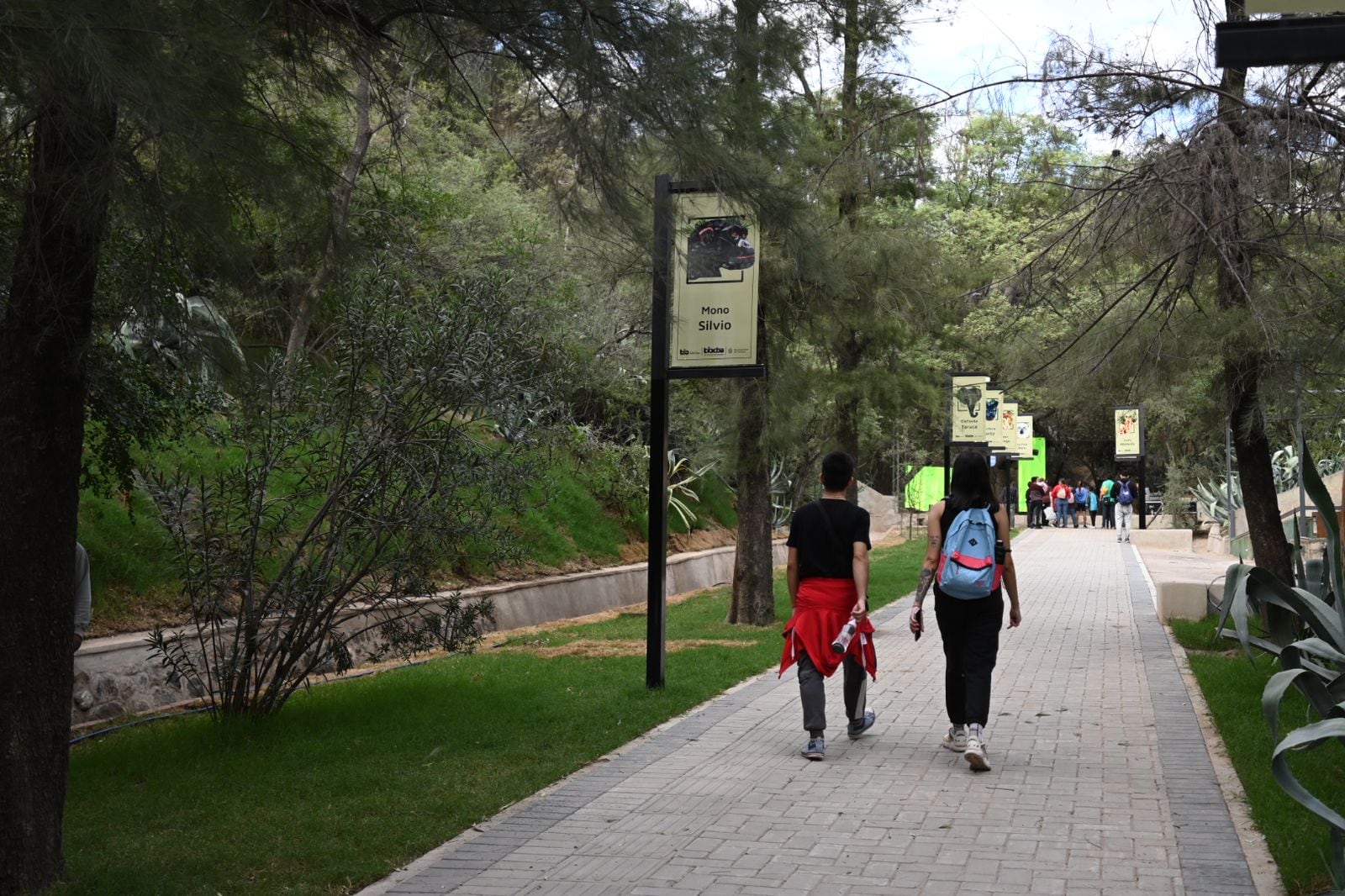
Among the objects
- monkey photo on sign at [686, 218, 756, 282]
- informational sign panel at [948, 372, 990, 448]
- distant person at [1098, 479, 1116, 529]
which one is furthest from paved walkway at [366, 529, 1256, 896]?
distant person at [1098, 479, 1116, 529]

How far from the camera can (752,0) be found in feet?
20.0

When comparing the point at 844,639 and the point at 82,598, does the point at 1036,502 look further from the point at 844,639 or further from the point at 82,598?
the point at 82,598

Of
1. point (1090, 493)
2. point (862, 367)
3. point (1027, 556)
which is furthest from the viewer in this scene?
point (1090, 493)

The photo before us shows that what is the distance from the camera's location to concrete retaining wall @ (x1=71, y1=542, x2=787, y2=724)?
1015 centimetres

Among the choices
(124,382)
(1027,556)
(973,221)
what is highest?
(973,221)

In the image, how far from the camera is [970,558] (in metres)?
7.95

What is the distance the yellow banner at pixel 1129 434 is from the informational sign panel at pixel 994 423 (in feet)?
25.2

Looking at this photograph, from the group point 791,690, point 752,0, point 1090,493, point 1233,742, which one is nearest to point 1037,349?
point 791,690

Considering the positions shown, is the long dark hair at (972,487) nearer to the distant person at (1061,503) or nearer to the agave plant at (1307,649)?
the agave plant at (1307,649)

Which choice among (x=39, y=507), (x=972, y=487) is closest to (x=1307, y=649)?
(x=972, y=487)

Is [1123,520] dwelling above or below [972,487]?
below

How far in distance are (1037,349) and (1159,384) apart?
1050 mm

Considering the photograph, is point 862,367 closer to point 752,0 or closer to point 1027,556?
point 752,0

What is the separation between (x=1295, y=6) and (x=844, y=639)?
187 inches
